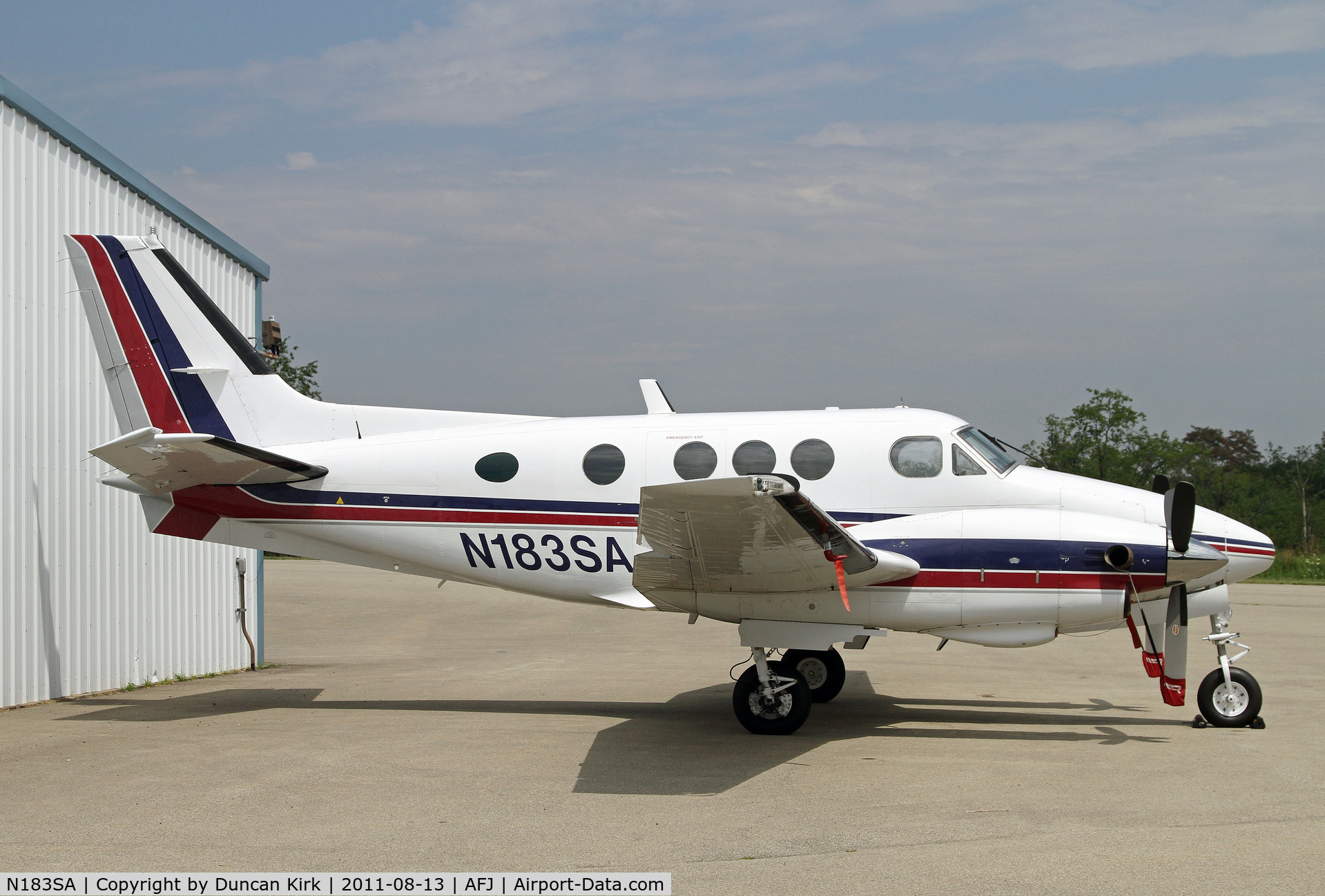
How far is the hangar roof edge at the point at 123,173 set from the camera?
33.0 ft

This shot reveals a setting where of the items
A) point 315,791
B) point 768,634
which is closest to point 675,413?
point 768,634

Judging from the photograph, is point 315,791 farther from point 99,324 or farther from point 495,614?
point 495,614

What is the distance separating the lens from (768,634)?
Result: 8.84 m

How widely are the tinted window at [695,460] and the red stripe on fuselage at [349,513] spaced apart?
0.76 meters

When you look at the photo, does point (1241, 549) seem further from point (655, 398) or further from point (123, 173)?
point (123, 173)

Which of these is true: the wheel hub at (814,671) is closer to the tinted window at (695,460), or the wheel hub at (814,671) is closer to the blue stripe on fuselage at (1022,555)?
the blue stripe on fuselage at (1022,555)

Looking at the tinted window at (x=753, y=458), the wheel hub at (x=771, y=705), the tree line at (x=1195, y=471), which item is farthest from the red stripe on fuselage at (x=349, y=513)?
the tree line at (x=1195, y=471)

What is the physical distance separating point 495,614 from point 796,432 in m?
15.6

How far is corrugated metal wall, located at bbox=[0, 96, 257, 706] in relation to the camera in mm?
10055

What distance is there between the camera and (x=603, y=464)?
9664mm

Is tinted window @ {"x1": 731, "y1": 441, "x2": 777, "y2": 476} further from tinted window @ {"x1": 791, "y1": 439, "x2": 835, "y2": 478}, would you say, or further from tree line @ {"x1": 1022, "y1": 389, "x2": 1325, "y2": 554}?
tree line @ {"x1": 1022, "y1": 389, "x2": 1325, "y2": 554}

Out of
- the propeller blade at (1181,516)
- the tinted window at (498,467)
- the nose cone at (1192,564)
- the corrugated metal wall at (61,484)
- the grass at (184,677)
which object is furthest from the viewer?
the grass at (184,677)

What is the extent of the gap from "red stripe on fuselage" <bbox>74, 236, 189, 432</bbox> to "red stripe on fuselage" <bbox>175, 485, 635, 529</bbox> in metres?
0.87

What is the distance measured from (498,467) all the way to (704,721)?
314 cm
